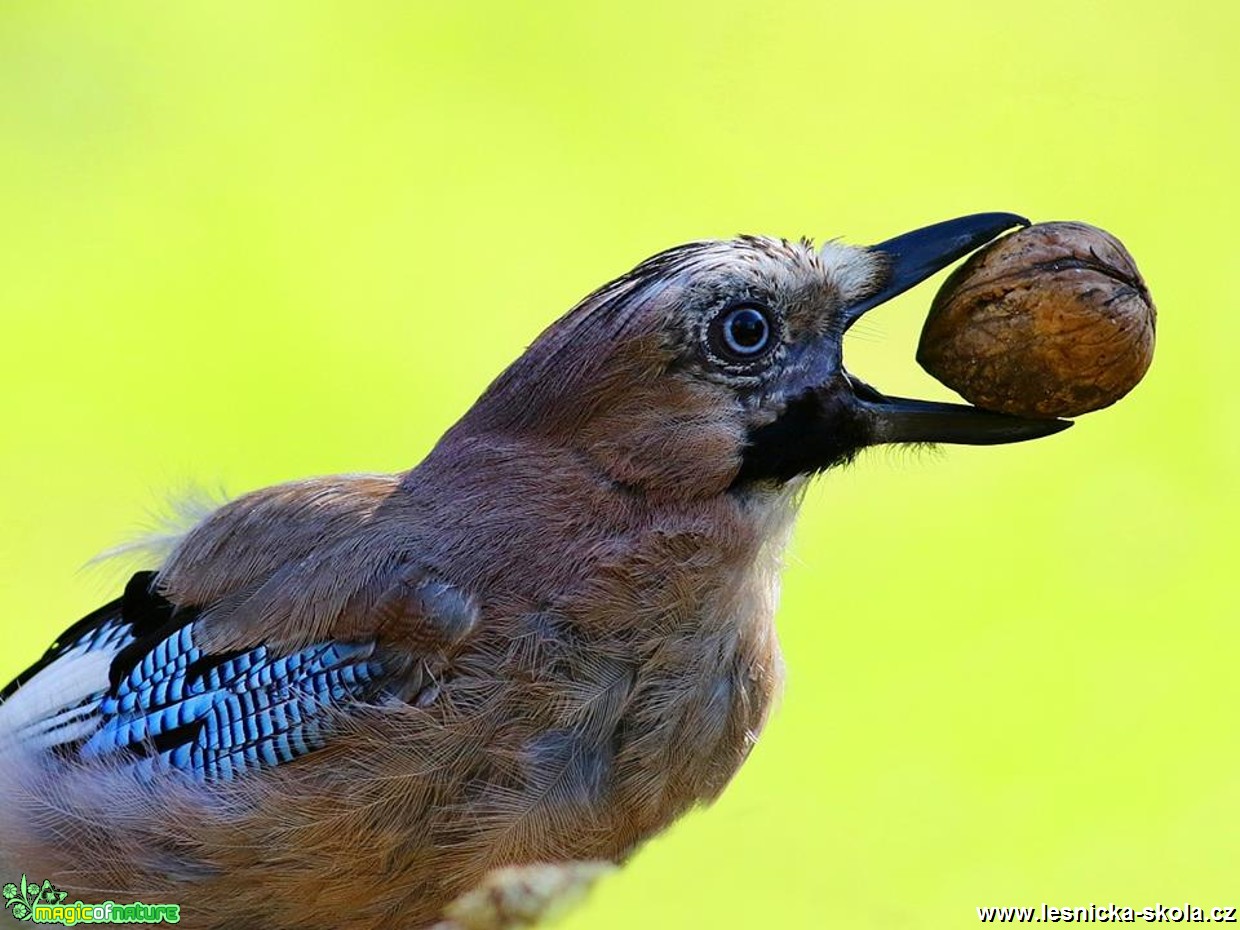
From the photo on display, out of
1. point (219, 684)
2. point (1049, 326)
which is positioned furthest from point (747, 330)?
point (219, 684)

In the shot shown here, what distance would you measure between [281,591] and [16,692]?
2.74ft

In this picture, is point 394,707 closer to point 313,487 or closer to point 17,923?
point 313,487

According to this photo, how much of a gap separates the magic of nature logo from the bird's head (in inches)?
42.7

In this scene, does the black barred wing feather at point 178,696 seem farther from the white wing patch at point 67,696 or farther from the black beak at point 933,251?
the black beak at point 933,251

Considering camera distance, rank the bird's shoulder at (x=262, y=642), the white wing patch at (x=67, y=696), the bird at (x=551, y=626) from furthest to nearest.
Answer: the white wing patch at (x=67, y=696), the bird's shoulder at (x=262, y=642), the bird at (x=551, y=626)

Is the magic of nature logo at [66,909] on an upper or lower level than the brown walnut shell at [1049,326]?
lower

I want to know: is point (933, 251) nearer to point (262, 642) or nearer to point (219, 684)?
point (262, 642)

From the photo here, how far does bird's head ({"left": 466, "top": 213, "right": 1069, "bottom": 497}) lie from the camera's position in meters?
3.19

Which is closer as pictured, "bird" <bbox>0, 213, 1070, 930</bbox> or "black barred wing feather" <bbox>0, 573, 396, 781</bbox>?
"bird" <bbox>0, 213, 1070, 930</bbox>

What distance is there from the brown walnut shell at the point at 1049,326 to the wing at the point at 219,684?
965 millimetres

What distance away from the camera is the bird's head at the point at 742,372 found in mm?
3191

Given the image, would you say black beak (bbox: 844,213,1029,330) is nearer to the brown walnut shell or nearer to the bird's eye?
the brown walnut shell

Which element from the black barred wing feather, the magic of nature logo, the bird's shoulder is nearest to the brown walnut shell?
the bird's shoulder

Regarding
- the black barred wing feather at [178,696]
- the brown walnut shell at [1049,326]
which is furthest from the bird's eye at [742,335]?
the black barred wing feather at [178,696]
